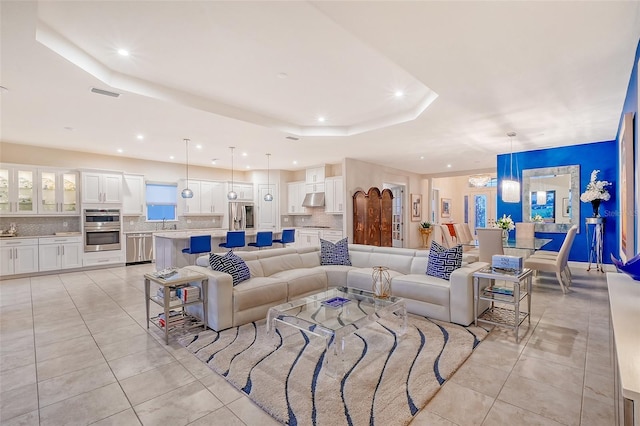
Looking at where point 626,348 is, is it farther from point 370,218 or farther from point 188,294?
point 370,218

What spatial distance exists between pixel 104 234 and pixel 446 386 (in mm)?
7748

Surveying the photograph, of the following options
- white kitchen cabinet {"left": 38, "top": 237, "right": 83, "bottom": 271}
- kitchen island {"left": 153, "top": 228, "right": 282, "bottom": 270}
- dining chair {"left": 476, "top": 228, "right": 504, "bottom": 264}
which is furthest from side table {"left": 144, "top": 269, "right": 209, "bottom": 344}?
white kitchen cabinet {"left": 38, "top": 237, "right": 83, "bottom": 271}

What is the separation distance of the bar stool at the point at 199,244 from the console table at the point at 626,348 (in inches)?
225

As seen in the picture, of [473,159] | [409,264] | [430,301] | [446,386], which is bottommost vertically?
[446,386]

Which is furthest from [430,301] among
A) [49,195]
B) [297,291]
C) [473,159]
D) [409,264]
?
Answer: [49,195]

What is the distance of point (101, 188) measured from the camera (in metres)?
7.23

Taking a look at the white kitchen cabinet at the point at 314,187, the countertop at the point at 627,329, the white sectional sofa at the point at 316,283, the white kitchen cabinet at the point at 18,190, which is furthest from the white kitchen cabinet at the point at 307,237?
→ the countertop at the point at 627,329

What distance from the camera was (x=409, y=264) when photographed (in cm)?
445

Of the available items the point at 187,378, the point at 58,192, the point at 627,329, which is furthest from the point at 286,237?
the point at 627,329

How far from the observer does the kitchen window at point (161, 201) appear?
8.45 meters

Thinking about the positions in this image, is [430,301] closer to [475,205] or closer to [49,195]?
[49,195]

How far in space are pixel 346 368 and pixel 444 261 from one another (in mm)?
1963

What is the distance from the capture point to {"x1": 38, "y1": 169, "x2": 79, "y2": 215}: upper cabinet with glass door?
6.57m

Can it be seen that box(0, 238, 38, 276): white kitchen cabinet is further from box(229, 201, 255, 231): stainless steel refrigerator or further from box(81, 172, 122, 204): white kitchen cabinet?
box(229, 201, 255, 231): stainless steel refrigerator
